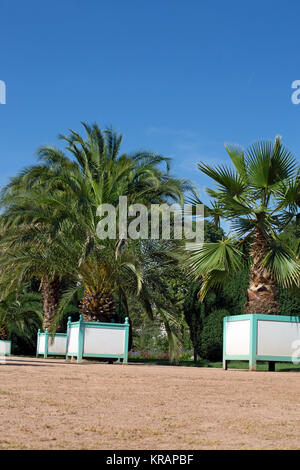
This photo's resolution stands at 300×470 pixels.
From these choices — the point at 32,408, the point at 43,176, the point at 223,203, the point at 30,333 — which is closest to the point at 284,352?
the point at 223,203

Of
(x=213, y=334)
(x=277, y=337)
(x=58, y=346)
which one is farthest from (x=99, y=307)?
(x=277, y=337)

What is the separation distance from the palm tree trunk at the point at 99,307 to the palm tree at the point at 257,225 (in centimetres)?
542

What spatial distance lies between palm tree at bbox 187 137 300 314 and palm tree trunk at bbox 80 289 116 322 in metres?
5.42

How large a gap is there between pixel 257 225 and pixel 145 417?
8.10 metres

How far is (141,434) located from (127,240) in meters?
12.1

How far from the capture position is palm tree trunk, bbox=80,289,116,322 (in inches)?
650

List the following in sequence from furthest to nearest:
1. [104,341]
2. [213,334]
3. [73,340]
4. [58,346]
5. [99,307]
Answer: [58,346] < [213,334] < [99,307] < [73,340] < [104,341]

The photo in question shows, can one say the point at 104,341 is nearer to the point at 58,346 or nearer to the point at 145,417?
the point at 58,346

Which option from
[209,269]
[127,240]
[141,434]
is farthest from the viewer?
[127,240]

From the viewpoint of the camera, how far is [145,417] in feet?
12.3

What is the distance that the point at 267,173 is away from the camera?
439 inches

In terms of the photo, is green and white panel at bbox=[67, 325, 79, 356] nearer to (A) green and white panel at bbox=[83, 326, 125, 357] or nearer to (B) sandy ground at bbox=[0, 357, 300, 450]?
(A) green and white panel at bbox=[83, 326, 125, 357]

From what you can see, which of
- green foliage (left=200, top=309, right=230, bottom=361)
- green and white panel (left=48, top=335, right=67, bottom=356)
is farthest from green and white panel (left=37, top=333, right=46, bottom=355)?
green foliage (left=200, top=309, right=230, bottom=361)
